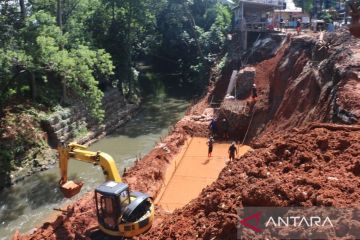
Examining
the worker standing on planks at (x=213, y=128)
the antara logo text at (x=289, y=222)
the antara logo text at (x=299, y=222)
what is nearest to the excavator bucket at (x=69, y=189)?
the antara logo text at (x=289, y=222)

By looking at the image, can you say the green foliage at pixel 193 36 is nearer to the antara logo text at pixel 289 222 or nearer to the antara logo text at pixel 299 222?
the antara logo text at pixel 289 222

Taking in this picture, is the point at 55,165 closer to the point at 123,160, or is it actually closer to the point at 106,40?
the point at 123,160

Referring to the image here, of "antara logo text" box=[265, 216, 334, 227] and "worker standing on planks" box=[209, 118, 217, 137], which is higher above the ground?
"antara logo text" box=[265, 216, 334, 227]

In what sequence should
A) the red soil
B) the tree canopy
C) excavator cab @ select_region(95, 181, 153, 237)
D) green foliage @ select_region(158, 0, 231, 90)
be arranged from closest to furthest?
the red soil < excavator cab @ select_region(95, 181, 153, 237) < the tree canopy < green foliage @ select_region(158, 0, 231, 90)

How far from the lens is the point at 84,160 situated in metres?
15.5

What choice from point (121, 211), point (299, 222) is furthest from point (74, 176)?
point (299, 222)

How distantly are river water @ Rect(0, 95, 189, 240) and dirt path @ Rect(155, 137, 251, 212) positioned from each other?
163 inches

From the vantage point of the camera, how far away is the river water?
20689mm

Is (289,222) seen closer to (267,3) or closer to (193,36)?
(267,3)

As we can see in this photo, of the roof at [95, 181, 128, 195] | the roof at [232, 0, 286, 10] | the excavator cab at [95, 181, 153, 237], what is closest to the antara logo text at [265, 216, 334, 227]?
the excavator cab at [95, 181, 153, 237]

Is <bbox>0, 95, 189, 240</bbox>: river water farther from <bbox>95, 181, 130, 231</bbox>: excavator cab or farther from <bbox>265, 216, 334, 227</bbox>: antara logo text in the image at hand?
<bbox>265, 216, 334, 227</bbox>: antara logo text

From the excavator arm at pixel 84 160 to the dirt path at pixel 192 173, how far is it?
456 centimetres

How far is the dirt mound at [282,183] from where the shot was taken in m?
11.4

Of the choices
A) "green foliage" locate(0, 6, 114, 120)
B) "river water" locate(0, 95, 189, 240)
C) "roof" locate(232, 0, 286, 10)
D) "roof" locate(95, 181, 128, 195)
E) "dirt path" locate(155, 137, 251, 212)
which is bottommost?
"river water" locate(0, 95, 189, 240)
